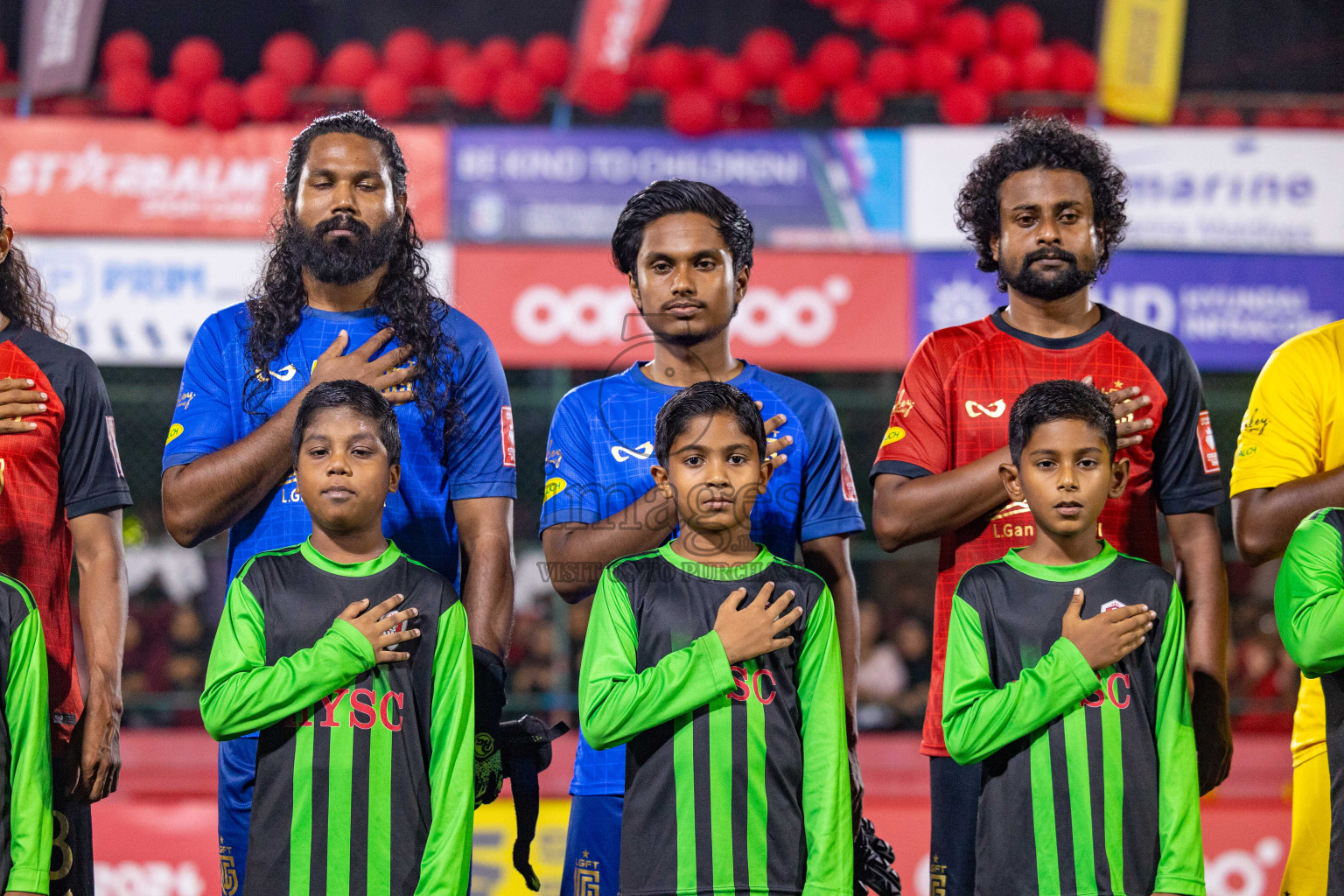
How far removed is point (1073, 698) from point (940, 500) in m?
0.56

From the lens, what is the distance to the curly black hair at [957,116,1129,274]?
132 inches

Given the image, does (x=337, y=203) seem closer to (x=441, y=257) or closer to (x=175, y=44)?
(x=441, y=257)

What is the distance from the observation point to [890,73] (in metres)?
10.2

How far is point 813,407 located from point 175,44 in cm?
1196

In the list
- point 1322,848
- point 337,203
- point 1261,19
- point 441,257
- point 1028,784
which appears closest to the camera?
point 1028,784

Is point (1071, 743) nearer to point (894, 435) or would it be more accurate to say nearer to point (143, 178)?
point (894, 435)

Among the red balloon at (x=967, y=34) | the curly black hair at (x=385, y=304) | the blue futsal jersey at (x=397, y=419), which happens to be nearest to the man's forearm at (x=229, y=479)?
the blue futsal jersey at (x=397, y=419)

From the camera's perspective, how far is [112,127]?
32.3ft

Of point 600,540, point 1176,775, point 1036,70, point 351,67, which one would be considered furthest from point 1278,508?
point 351,67

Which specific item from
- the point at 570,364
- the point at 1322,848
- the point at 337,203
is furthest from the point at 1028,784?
the point at 570,364

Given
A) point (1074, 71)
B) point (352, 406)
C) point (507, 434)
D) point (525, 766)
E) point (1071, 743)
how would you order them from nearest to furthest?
point (1071, 743) < point (352, 406) < point (525, 766) < point (507, 434) < point (1074, 71)

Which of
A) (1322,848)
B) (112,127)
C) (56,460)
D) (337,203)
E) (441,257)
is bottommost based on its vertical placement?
(1322,848)

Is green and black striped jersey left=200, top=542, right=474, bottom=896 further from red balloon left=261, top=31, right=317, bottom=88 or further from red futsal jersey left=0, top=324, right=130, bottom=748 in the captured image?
red balloon left=261, top=31, right=317, bottom=88

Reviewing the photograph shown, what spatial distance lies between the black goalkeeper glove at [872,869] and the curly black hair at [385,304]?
1343 millimetres
